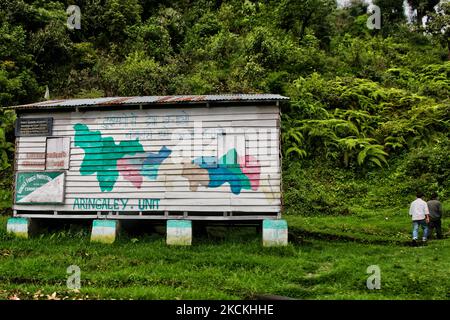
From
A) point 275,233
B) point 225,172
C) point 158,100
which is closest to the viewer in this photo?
point 275,233

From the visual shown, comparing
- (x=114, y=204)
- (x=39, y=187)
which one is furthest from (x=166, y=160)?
(x=39, y=187)

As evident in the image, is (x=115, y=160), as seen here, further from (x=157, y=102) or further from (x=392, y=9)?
(x=392, y=9)

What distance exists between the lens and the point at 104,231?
48.4 feet

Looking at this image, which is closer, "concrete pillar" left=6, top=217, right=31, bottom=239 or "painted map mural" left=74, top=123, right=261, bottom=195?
"painted map mural" left=74, top=123, right=261, bottom=195

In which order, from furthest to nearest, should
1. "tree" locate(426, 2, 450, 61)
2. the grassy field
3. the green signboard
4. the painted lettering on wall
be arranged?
"tree" locate(426, 2, 450, 61) < the green signboard < the painted lettering on wall < the grassy field

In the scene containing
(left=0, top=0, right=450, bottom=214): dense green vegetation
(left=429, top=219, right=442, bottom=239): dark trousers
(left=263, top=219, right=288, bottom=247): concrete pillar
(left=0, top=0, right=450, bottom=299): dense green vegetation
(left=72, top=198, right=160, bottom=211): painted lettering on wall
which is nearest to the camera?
(left=0, top=0, right=450, bottom=299): dense green vegetation

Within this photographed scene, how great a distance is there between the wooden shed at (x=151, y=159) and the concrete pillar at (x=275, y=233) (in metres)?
0.40

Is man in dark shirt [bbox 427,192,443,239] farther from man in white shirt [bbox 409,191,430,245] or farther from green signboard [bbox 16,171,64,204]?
green signboard [bbox 16,171,64,204]

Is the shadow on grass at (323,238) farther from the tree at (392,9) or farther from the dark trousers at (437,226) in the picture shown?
the tree at (392,9)

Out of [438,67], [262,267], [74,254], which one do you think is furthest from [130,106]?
[438,67]

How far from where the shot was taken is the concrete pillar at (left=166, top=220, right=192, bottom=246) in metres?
14.3

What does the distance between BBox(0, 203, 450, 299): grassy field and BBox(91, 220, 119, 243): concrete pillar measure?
36 cm

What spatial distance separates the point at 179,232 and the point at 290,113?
12.5 meters

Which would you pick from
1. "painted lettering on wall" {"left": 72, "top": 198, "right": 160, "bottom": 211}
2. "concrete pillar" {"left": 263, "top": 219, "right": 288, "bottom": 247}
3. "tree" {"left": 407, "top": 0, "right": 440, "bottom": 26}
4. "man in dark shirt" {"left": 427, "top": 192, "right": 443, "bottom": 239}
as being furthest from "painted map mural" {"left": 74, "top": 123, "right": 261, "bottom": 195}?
"tree" {"left": 407, "top": 0, "right": 440, "bottom": 26}
